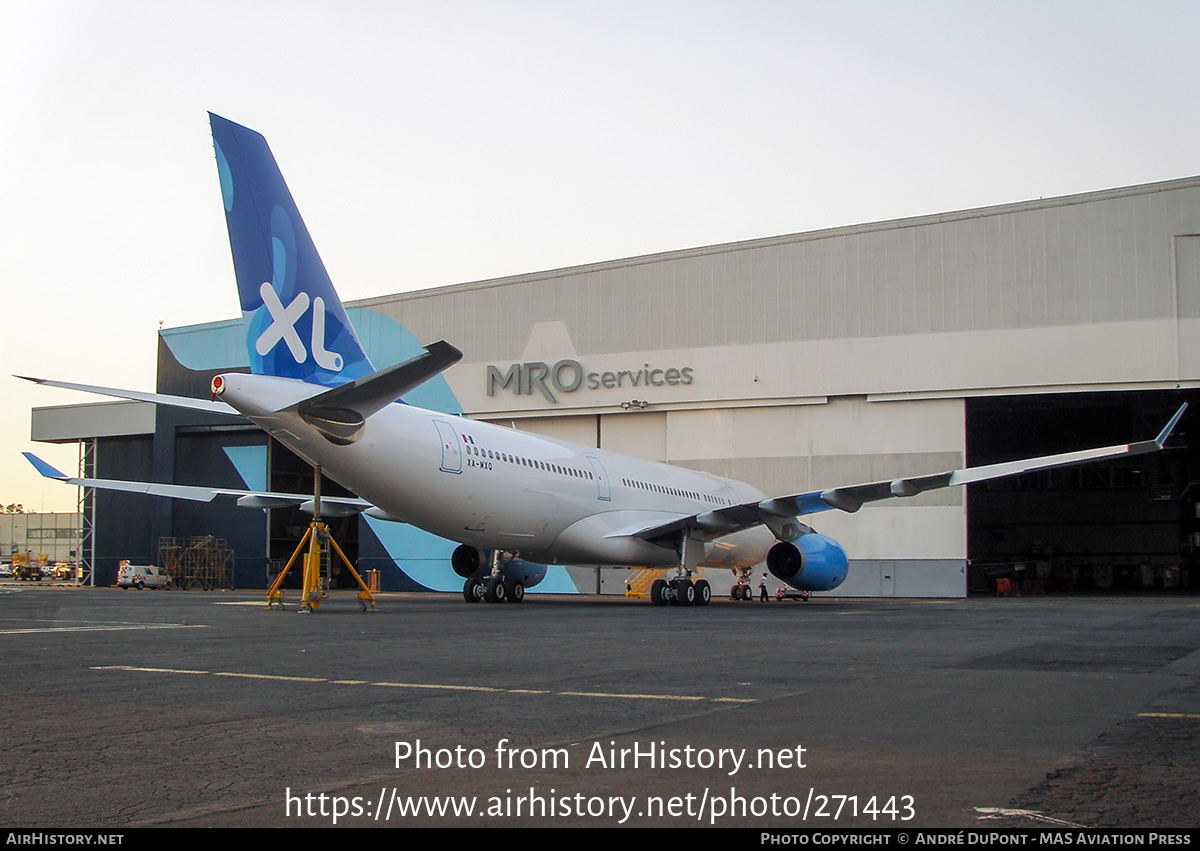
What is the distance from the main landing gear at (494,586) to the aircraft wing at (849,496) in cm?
286

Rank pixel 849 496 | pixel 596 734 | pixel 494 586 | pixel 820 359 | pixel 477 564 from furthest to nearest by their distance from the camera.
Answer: pixel 820 359 < pixel 477 564 < pixel 494 586 < pixel 849 496 < pixel 596 734

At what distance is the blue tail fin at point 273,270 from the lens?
15430mm

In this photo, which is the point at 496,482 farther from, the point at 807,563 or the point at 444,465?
the point at 807,563

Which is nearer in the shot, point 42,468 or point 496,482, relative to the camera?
point 496,482

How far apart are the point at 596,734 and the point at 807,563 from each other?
19.0 metres

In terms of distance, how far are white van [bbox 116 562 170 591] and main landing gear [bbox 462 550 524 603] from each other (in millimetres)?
25679

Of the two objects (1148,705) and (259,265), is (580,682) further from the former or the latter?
(259,265)

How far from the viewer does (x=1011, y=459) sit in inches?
1993

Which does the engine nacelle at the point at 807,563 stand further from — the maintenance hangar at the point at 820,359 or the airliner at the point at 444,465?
the maintenance hangar at the point at 820,359

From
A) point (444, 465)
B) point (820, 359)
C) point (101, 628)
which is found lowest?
point (101, 628)

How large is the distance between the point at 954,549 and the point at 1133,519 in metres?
27.3

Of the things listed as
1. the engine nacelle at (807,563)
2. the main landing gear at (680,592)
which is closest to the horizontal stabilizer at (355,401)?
the main landing gear at (680,592)

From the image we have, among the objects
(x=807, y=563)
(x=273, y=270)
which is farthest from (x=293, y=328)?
(x=807, y=563)

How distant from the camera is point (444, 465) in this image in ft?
59.4
